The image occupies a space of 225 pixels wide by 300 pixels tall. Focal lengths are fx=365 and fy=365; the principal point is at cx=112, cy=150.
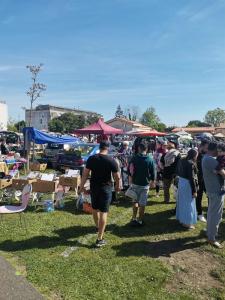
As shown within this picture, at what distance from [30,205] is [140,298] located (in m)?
5.77

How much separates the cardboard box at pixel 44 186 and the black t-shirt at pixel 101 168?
327 cm

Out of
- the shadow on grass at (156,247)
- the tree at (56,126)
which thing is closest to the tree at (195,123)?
the tree at (56,126)

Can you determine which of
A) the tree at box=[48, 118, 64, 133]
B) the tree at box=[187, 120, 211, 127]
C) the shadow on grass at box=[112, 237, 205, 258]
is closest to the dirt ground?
the shadow on grass at box=[112, 237, 205, 258]

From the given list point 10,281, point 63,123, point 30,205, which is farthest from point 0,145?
point 63,123

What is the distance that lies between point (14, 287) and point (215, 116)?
488ft

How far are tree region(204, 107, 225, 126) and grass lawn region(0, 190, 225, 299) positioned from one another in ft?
465

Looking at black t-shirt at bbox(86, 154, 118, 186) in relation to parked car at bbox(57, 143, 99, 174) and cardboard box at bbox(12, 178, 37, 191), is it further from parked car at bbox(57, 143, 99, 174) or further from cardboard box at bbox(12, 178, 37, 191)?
parked car at bbox(57, 143, 99, 174)

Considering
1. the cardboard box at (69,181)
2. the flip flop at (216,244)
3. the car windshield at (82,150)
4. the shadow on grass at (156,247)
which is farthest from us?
the car windshield at (82,150)

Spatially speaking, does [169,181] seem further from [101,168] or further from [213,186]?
[101,168]

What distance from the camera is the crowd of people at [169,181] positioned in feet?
21.4

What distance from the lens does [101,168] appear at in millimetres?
6500

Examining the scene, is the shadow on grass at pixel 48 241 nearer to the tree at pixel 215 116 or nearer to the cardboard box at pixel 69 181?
the cardboard box at pixel 69 181

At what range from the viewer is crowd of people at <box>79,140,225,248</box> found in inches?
257

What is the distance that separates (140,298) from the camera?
466cm
